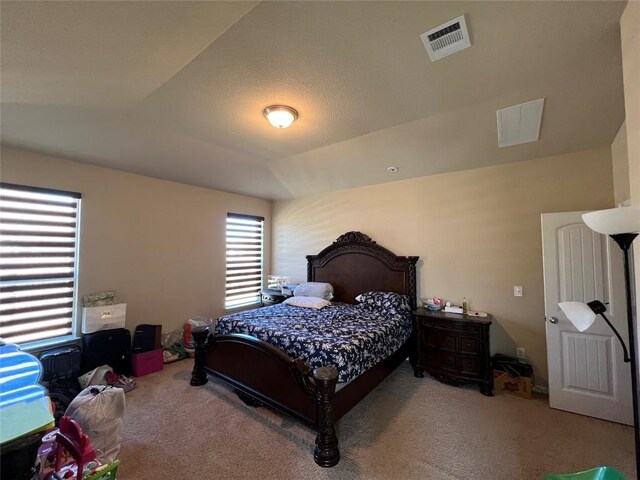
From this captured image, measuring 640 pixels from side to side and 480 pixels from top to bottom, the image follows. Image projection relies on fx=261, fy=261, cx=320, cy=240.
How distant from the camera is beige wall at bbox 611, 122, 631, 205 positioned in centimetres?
234

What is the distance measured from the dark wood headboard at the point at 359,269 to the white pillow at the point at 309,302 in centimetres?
59

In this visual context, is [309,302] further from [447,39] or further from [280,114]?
[447,39]

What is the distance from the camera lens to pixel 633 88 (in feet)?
4.25

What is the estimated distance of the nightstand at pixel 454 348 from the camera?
2.86 meters

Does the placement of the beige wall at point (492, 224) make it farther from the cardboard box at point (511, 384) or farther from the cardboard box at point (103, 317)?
the cardboard box at point (103, 317)

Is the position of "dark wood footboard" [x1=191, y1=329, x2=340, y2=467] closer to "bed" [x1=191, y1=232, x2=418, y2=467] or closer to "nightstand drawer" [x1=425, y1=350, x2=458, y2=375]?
"bed" [x1=191, y1=232, x2=418, y2=467]

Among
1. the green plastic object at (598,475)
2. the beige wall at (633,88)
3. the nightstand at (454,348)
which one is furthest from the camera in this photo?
the nightstand at (454,348)

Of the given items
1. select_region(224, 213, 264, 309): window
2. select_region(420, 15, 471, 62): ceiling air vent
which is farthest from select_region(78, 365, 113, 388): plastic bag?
select_region(420, 15, 471, 62): ceiling air vent

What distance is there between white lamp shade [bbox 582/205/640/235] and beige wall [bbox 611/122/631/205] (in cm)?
162

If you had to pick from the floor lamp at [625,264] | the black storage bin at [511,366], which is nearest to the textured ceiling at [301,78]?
the floor lamp at [625,264]

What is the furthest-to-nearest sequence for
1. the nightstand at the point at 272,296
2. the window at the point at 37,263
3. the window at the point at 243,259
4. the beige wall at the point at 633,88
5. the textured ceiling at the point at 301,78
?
the window at the point at 243,259 → the nightstand at the point at 272,296 → the window at the point at 37,263 → the textured ceiling at the point at 301,78 → the beige wall at the point at 633,88

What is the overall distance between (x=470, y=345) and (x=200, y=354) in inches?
123

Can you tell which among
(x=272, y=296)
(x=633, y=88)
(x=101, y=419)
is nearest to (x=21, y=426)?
(x=101, y=419)

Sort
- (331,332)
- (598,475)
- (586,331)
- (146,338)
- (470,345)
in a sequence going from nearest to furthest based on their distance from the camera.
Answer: (598,475)
(586,331)
(331,332)
(470,345)
(146,338)
